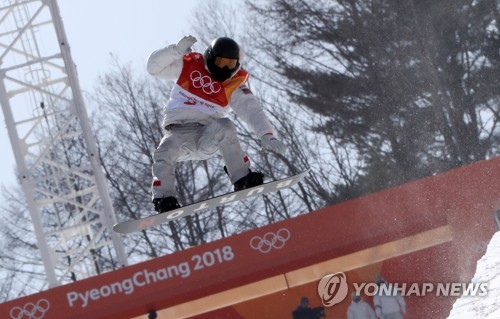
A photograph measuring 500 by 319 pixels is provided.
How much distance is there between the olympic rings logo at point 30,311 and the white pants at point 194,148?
3.96m

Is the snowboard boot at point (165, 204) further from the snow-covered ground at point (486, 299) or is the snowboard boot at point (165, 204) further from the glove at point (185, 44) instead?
the snow-covered ground at point (486, 299)

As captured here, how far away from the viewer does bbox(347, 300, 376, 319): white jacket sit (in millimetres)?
13789

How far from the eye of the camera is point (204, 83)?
34.1ft

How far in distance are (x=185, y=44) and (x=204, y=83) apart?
0.45 m

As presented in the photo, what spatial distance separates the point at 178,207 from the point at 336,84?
1564 cm

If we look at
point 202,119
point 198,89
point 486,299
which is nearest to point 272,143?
point 202,119

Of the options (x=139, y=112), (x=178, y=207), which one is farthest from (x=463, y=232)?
(x=139, y=112)

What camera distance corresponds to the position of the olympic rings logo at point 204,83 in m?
10.4

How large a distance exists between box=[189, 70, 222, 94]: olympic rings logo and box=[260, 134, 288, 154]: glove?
56cm

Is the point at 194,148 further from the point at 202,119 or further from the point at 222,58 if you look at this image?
the point at 222,58

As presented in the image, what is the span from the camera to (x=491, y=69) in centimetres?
2500

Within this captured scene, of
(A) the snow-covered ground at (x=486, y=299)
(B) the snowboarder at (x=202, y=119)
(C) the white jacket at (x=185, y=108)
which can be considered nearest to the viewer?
(A) the snow-covered ground at (x=486, y=299)

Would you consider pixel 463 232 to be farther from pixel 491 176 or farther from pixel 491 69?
pixel 491 69

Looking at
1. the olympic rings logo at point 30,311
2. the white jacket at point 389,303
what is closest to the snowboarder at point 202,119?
the white jacket at point 389,303
